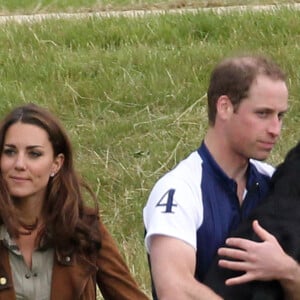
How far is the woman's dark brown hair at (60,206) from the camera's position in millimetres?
4430

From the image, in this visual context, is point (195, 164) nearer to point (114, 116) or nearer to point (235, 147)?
point (235, 147)

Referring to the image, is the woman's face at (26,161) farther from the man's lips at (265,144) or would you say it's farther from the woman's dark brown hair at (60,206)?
the man's lips at (265,144)

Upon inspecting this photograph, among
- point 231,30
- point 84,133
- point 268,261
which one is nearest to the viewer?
point 268,261

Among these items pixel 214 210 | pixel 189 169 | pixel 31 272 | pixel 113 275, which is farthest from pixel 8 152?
pixel 214 210

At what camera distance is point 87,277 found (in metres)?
4.48

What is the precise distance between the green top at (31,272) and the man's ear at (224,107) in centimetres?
83

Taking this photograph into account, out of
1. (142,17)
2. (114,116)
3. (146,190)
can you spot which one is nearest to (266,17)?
(142,17)

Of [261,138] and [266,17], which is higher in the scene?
[266,17]

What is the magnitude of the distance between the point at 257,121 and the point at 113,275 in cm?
88

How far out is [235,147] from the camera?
418 centimetres

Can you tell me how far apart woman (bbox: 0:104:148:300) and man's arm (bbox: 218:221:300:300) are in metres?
0.68

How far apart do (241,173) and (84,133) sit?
4.39m

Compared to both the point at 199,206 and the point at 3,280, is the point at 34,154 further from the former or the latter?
the point at 199,206

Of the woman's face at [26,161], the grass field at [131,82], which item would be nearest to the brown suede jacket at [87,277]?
the woman's face at [26,161]
